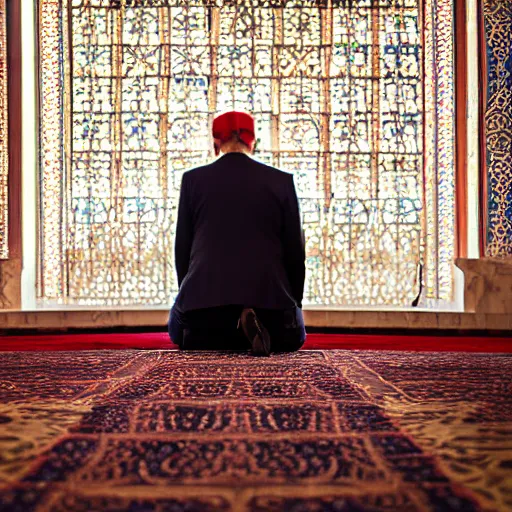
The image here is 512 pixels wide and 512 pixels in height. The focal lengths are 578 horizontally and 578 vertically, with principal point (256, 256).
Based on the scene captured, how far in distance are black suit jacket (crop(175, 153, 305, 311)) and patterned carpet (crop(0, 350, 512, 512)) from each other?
0.40 m

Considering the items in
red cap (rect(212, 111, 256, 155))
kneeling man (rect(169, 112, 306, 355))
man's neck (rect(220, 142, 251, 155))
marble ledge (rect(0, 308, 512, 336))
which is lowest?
marble ledge (rect(0, 308, 512, 336))

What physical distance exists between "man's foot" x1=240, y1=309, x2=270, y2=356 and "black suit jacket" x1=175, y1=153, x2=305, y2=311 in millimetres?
46

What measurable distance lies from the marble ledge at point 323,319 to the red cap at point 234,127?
1.61m

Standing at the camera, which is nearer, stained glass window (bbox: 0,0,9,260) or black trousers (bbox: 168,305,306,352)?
black trousers (bbox: 168,305,306,352)

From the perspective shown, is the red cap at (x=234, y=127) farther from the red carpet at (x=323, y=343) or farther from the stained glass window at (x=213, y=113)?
the stained glass window at (x=213, y=113)

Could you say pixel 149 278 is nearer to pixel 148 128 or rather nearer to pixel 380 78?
pixel 148 128

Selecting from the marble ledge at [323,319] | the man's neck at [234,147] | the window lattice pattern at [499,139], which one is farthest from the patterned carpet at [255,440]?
the window lattice pattern at [499,139]

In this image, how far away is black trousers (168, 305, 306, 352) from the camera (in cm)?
→ 204

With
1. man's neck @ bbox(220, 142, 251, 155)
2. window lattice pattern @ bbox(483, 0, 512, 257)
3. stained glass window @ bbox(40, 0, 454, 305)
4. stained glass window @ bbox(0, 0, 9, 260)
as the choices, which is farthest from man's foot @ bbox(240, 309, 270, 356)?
stained glass window @ bbox(0, 0, 9, 260)

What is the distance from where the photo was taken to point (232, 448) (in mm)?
855

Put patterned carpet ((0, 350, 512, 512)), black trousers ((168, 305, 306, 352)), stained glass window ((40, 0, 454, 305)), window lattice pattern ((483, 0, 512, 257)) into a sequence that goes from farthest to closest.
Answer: stained glass window ((40, 0, 454, 305))
window lattice pattern ((483, 0, 512, 257))
black trousers ((168, 305, 306, 352))
patterned carpet ((0, 350, 512, 512))

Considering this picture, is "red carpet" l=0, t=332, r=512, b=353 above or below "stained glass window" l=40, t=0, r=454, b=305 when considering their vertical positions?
below

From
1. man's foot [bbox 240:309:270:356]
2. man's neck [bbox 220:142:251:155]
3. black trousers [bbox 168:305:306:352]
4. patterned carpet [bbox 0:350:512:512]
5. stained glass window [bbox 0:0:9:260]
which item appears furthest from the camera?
stained glass window [bbox 0:0:9:260]

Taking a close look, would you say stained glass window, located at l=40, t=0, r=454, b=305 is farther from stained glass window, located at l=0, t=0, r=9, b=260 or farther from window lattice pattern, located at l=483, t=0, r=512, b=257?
window lattice pattern, located at l=483, t=0, r=512, b=257
